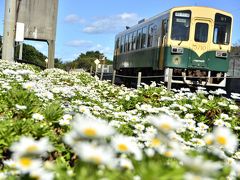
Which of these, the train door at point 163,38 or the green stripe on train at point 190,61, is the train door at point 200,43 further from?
the train door at point 163,38

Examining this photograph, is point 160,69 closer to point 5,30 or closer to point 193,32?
point 193,32

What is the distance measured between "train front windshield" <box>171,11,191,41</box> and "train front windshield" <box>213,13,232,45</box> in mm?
1075

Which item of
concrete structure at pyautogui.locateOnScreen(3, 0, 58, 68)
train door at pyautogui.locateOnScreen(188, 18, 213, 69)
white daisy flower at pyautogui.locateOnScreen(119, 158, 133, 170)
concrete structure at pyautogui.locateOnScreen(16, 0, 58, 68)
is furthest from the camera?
concrete structure at pyautogui.locateOnScreen(16, 0, 58, 68)

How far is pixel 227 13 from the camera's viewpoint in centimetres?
1747

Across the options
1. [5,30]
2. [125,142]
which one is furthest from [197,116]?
[5,30]

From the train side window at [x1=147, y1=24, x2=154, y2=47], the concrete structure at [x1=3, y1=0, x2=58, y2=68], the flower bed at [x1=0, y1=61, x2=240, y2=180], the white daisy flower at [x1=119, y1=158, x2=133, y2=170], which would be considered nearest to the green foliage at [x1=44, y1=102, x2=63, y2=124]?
the flower bed at [x1=0, y1=61, x2=240, y2=180]

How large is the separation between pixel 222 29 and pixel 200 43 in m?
0.98

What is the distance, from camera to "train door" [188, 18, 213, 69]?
56.8 feet

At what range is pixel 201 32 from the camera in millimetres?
17422

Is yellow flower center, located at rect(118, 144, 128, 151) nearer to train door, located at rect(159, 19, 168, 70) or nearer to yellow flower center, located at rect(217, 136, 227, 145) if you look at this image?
yellow flower center, located at rect(217, 136, 227, 145)

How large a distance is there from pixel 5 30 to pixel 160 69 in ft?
33.4

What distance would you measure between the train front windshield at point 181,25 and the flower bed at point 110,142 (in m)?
8.05

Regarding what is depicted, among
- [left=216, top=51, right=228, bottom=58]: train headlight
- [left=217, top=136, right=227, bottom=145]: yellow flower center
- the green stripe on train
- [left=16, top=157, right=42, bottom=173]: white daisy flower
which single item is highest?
[left=216, top=51, right=228, bottom=58]: train headlight

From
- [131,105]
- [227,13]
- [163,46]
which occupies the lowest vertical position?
[131,105]
